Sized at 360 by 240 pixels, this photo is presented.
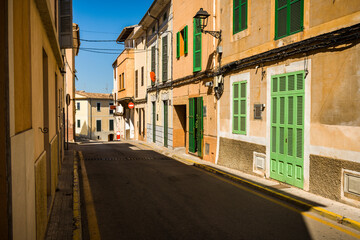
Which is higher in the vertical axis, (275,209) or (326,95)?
(326,95)

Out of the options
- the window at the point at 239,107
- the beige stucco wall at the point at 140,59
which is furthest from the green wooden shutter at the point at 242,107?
the beige stucco wall at the point at 140,59

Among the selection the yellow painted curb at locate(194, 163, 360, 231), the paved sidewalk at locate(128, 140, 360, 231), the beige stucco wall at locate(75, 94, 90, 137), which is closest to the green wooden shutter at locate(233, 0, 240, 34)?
the paved sidewalk at locate(128, 140, 360, 231)

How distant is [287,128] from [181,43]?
33.8ft

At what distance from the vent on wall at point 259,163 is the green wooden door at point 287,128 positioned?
41 cm

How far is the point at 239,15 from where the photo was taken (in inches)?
439

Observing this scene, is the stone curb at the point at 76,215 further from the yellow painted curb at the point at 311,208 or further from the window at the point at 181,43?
the window at the point at 181,43

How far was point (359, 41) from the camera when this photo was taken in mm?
6566

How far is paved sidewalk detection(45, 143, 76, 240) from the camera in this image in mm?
5215

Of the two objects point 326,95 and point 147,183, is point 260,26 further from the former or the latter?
point 147,183

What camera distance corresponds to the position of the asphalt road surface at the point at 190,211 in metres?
5.54

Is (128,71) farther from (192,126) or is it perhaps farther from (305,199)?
(305,199)

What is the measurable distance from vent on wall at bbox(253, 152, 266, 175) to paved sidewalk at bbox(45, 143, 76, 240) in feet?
18.5

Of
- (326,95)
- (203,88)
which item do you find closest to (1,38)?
(326,95)

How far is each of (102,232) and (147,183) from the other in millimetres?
3873
